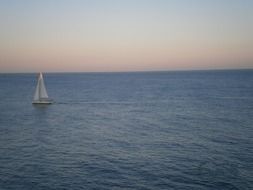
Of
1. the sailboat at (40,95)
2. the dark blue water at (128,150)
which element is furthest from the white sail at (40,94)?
the dark blue water at (128,150)

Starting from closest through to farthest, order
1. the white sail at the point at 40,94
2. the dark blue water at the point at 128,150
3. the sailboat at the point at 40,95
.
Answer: the dark blue water at the point at 128,150
the sailboat at the point at 40,95
the white sail at the point at 40,94

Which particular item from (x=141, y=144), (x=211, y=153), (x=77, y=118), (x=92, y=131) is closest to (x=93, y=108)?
(x=77, y=118)

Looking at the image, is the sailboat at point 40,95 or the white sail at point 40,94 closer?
the sailboat at point 40,95

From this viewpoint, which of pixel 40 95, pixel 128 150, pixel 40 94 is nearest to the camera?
pixel 128 150

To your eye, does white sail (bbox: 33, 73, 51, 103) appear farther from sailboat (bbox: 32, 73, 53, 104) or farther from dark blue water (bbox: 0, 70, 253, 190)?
dark blue water (bbox: 0, 70, 253, 190)

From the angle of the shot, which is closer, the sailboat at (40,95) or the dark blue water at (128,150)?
the dark blue water at (128,150)

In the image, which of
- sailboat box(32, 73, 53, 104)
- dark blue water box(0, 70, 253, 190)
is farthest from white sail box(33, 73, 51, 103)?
dark blue water box(0, 70, 253, 190)

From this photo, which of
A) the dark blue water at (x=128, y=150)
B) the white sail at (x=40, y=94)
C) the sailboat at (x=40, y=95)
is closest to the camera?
the dark blue water at (x=128, y=150)

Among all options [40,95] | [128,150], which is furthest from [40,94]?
[128,150]

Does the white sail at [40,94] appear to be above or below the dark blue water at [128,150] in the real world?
above

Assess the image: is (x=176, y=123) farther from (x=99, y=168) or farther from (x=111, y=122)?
(x=99, y=168)

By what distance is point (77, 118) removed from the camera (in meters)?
84.5

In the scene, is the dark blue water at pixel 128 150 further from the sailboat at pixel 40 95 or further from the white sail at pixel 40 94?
the white sail at pixel 40 94

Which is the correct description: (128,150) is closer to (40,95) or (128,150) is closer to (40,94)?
(40,95)
